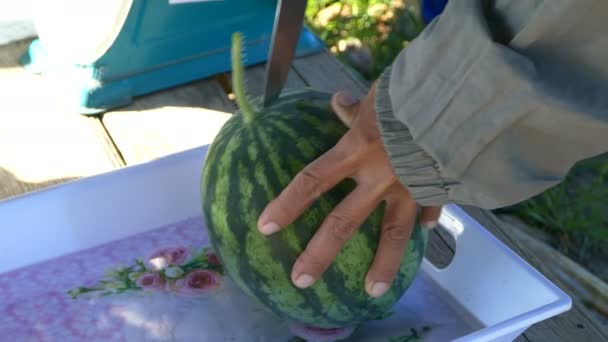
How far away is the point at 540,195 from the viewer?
215cm

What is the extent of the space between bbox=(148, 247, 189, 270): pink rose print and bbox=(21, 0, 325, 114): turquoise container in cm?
57

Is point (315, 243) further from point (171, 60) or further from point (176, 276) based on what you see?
point (171, 60)

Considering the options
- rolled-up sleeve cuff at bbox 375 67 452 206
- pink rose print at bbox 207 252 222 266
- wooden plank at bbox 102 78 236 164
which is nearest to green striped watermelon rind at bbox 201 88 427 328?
rolled-up sleeve cuff at bbox 375 67 452 206

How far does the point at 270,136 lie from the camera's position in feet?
3.60

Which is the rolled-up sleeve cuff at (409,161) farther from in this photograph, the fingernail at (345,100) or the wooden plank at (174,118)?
the wooden plank at (174,118)

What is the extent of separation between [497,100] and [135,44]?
120cm

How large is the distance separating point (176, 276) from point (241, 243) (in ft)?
1.03

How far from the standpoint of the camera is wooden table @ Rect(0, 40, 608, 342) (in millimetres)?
1574

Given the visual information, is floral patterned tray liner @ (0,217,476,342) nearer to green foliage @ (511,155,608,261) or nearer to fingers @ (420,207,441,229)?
fingers @ (420,207,441,229)

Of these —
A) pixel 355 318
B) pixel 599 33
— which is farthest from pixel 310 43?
pixel 599 33

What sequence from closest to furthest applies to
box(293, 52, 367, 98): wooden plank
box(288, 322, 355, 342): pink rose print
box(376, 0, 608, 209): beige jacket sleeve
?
box(376, 0, 608, 209): beige jacket sleeve, box(288, 322, 355, 342): pink rose print, box(293, 52, 367, 98): wooden plank

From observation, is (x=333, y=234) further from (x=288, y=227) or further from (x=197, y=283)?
(x=197, y=283)

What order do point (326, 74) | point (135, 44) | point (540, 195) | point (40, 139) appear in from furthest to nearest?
point (540, 195) < point (326, 74) < point (135, 44) < point (40, 139)

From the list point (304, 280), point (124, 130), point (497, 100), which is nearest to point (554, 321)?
point (304, 280)
